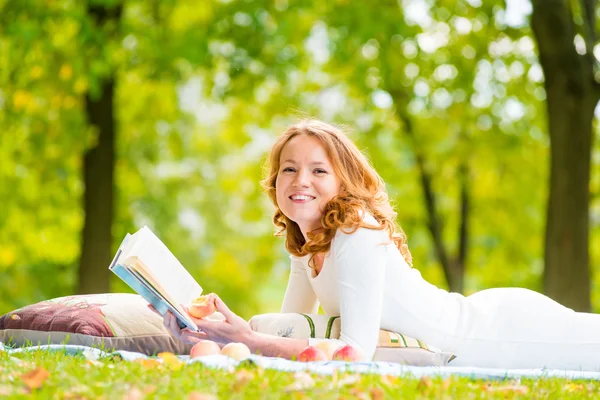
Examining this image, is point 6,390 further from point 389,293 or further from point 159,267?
point 389,293

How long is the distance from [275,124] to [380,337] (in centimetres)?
1058

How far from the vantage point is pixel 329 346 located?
12.2 ft

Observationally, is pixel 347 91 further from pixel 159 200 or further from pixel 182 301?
pixel 182 301

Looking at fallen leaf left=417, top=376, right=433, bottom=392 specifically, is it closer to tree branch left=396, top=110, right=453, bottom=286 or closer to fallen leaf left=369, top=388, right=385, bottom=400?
fallen leaf left=369, top=388, right=385, bottom=400

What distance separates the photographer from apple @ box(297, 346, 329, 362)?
358 centimetres

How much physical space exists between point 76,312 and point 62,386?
178cm

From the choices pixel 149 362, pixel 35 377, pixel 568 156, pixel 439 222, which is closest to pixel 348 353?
pixel 149 362

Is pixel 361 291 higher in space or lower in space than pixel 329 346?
higher

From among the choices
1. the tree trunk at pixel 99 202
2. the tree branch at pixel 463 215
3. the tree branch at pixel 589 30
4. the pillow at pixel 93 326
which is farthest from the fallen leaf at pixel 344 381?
the tree branch at pixel 463 215

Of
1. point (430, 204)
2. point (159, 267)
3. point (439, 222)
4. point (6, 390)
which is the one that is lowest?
point (6, 390)

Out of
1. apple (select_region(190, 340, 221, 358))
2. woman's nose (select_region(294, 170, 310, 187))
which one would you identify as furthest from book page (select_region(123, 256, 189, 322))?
woman's nose (select_region(294, 170, 310, 187))

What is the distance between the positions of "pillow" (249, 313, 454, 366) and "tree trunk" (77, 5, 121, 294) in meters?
6.90

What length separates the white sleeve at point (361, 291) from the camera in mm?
3670

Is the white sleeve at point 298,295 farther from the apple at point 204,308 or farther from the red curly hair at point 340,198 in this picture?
the apple at point 204,308
